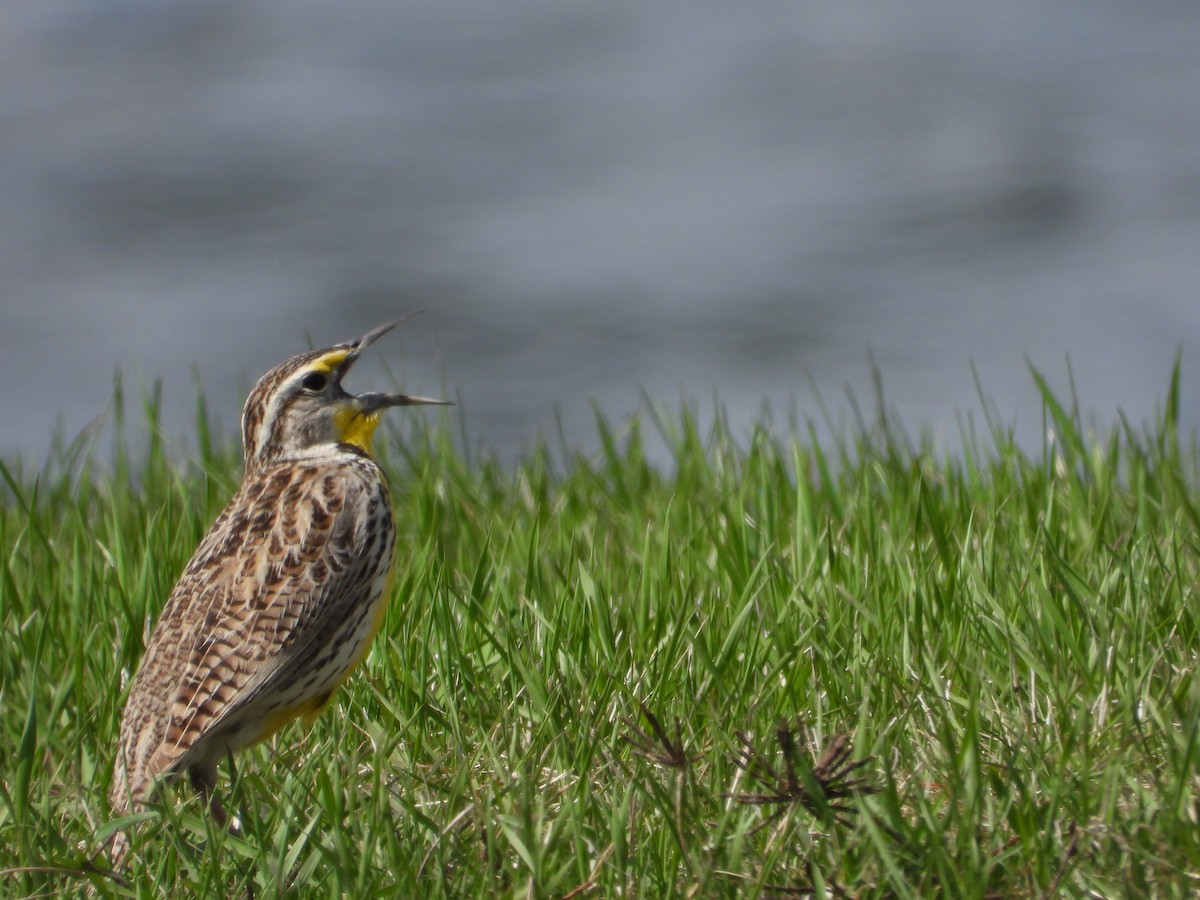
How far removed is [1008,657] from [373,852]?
166cm

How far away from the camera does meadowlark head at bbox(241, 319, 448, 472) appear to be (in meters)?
5.28

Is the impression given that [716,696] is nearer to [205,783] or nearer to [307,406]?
[205,783]

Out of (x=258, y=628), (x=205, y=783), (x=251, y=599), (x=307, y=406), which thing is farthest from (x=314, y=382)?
(x=205, y=783)

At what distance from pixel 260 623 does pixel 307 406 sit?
966mm

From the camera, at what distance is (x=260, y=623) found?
14.8 ft

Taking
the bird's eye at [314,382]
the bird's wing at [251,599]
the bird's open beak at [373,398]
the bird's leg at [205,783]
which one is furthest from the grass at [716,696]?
the bird's eye at [314,382]

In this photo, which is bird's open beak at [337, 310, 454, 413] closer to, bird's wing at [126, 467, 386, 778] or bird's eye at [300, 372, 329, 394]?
bird's eye at [300, 372, 329, 394]

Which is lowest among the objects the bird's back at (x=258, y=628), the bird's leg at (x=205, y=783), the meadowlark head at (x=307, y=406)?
the bird's leg at (x=205, y=783)

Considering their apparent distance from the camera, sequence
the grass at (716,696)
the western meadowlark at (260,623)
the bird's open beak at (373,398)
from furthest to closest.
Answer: the bird's open beak at (373,398), the western meadowlark at (260,623), the grass at (716,696)

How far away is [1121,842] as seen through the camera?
3412 millimetres

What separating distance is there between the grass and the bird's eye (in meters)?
0.58

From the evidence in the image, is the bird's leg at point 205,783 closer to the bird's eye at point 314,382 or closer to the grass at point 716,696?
the grass at point 716,696

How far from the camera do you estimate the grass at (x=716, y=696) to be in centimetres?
356

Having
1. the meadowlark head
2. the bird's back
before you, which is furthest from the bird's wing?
the meadowlark head
